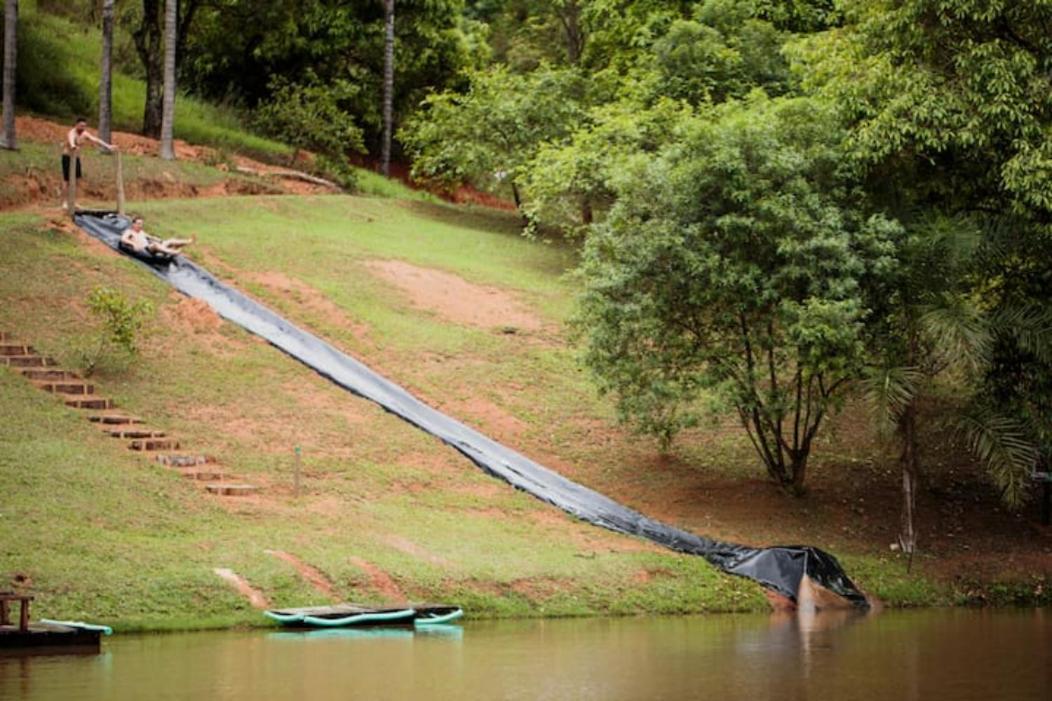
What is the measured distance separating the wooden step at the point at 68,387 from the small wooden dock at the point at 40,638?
28.1 feet

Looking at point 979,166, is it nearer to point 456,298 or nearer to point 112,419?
point 456,298

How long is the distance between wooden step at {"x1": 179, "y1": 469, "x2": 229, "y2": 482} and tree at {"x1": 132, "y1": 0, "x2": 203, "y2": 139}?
768 inches

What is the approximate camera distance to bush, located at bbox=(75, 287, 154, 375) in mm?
23328

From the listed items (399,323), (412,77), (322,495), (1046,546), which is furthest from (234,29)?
(1046,546)

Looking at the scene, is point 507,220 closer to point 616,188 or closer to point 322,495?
point 616,188

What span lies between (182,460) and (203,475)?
0.45 m

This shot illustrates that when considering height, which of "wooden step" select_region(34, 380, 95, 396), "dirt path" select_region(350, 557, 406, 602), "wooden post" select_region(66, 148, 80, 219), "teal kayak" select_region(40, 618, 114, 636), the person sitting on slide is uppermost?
"wooden post" select_region(66, 148, 80, 219)

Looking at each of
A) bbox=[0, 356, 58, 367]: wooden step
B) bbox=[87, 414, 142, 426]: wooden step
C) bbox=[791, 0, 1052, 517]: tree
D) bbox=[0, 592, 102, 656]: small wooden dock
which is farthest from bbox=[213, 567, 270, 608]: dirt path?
bbox=[791, 0, 1052, 517]: tree

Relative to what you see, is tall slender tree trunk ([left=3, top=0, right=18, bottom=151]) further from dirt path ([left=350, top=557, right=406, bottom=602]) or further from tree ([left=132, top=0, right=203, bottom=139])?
dirt path ([left=350, top=557, right=406, bottom=602])

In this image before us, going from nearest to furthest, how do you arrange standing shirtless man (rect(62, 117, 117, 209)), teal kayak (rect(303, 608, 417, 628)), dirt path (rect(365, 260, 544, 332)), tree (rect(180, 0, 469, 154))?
teal kayak (rect(303, 608, 417, 628)) → standing shirtless man (rect(62, 117, 117, 209)) → dirt path (rect(365, 260, 544, 332)) → tree (rect(180, 0, 469, 154))

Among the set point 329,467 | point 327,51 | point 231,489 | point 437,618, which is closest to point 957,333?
point 437,618

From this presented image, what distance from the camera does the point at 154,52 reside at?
39.4m

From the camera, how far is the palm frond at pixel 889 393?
2084cm

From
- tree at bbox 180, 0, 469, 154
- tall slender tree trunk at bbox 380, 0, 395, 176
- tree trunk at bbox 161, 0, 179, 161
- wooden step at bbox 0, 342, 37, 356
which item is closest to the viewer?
wooden step at bbox 0, 342, 37, 356
